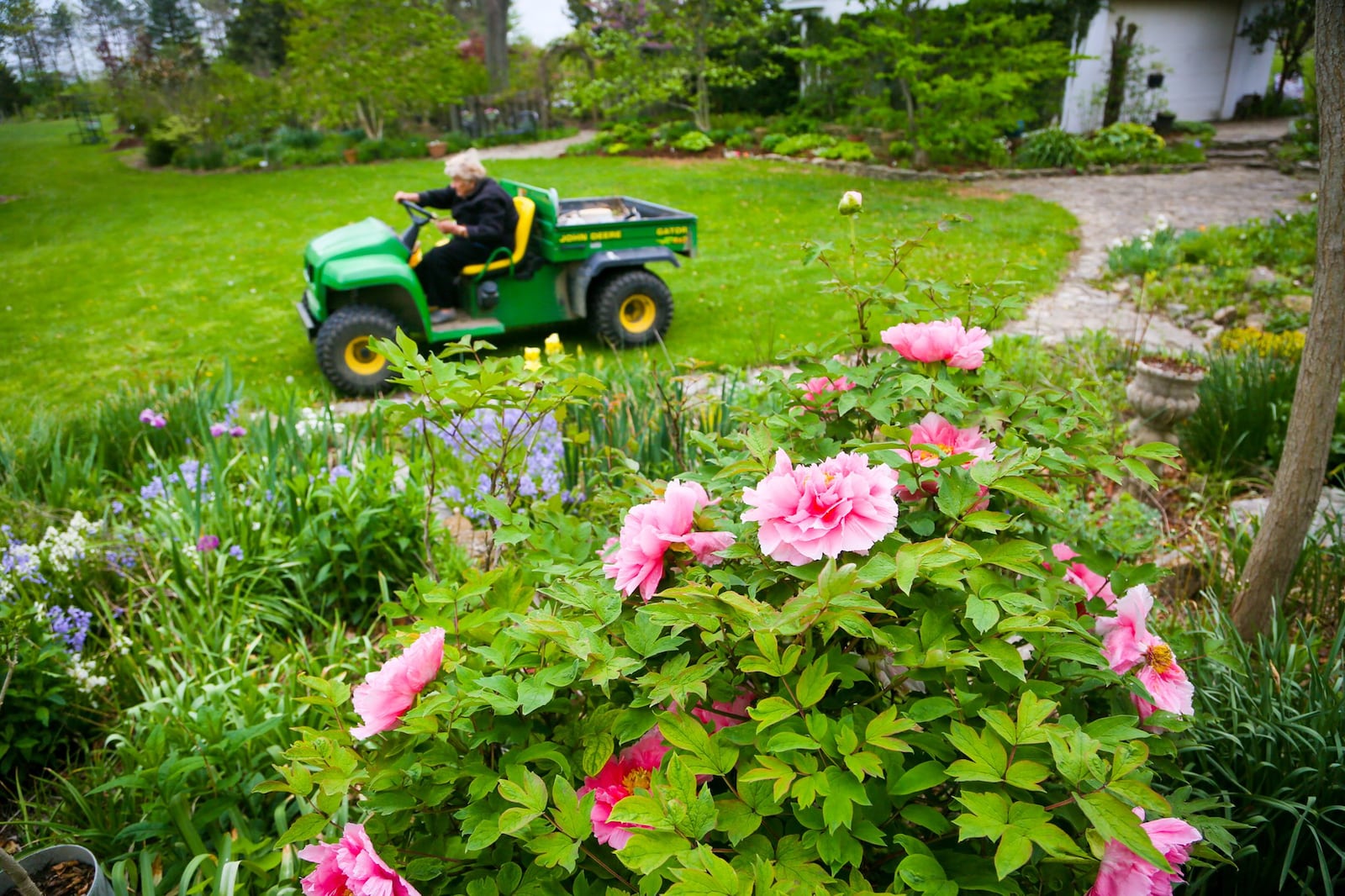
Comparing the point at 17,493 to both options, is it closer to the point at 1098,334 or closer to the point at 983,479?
the point at 983,479

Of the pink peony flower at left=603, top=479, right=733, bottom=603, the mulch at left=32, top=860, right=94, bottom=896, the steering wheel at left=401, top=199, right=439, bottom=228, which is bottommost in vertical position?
the mulch at left=32, top=860, right=94, bottom=896

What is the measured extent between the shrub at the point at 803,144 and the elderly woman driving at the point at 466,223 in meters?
10.9

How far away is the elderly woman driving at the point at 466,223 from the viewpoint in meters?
5.08

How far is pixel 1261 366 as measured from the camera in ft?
11.1

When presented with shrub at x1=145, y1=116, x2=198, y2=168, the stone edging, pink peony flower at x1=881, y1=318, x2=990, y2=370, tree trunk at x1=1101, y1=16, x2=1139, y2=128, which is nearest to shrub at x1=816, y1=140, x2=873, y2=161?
the stone edging

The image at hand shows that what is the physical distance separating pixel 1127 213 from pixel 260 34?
1442cm

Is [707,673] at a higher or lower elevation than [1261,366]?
higher

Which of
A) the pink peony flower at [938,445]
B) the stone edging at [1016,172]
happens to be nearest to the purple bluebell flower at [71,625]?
the pink peony flower at [938,445]

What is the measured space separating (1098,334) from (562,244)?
3.23 meters

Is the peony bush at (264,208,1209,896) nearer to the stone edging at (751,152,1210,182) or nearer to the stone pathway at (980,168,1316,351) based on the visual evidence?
the stone pathway at (980,168,1316,351)

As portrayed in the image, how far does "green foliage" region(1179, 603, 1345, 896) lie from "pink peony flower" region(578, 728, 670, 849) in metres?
0.91

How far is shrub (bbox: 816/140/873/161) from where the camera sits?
13.8 meters

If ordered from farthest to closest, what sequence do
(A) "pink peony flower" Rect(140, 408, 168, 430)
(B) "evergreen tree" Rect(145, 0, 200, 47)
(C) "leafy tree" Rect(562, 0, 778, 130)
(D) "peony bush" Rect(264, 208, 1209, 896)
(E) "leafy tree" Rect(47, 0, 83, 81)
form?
(C) "leafy tree" Rect(562, 0, 778, 130)
(B) "evergreen tree" Rect(145, 0, 200, 47)
(A) "pink peony flower" Rect(140, 408, 168, 430)
(E) "leafy tree" Rect(47, 0, 83, 81)
(D) "peony bush" Rect(264, 208, 1209, 896)

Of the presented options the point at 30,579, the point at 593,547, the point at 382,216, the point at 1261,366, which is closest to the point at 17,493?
the point at 30,579
